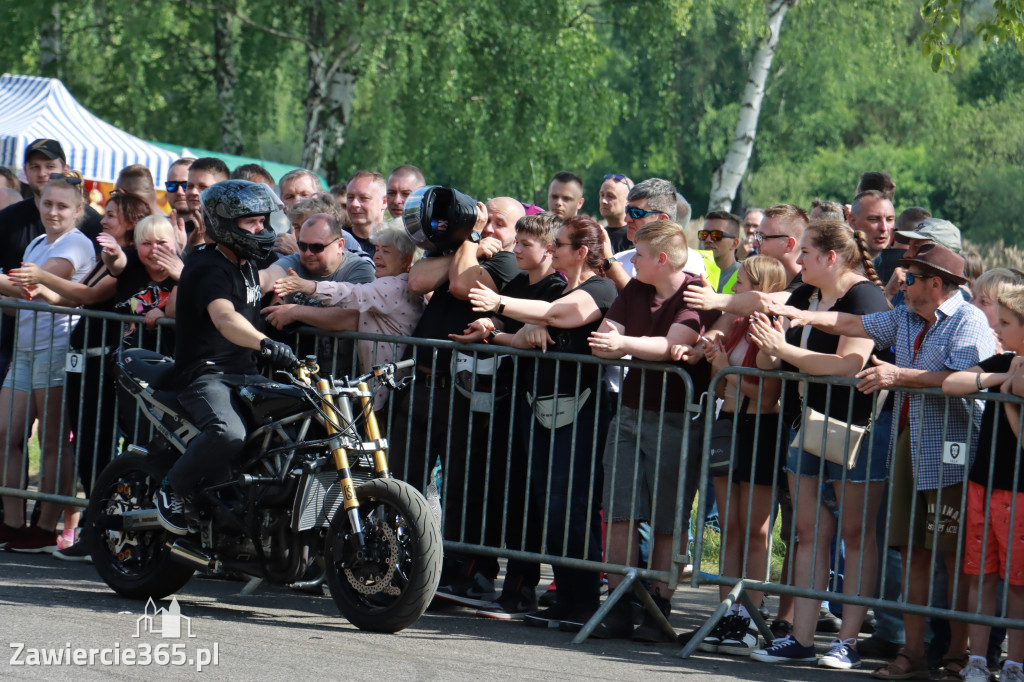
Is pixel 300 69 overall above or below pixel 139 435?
above

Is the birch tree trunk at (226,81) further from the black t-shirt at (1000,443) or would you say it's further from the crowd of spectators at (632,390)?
the black t-shirt at (1000,443)

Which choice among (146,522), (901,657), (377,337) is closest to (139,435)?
(146,522)

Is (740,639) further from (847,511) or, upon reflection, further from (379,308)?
(379,308)

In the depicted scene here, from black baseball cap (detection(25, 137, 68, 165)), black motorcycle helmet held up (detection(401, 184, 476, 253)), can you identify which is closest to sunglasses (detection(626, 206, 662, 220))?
black motorcycle helmet held up (detection(401, 184, 476, 253))

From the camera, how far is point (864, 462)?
20.6ft

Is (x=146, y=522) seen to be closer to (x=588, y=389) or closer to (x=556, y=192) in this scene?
(x=588, y=389)

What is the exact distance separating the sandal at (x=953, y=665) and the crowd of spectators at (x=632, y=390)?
1 cm

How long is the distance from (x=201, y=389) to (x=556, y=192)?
3541mm

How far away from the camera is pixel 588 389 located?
682 cm

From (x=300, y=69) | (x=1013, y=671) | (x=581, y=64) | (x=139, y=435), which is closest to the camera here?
(x=1013, y=671)

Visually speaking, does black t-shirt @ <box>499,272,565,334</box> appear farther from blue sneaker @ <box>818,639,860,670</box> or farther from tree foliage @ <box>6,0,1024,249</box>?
tree foliage @ <box>6,0,1024,249</box>

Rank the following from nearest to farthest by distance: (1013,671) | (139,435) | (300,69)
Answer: (1013,671) → (139,435) → (300,69)

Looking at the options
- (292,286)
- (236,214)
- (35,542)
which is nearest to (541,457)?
(292,286)

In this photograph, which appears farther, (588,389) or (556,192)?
(556,192)
